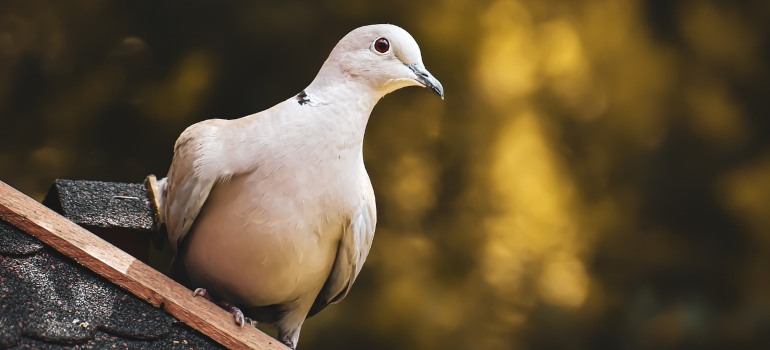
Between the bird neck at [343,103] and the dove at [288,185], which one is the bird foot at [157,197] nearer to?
the dove at [288,185]

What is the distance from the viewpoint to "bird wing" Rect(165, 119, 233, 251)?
1531mm

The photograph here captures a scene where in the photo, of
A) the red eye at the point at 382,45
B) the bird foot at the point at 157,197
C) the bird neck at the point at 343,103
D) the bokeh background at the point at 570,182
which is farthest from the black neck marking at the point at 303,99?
the bokeh background at the point at 570,182

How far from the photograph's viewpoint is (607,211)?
10.3ft

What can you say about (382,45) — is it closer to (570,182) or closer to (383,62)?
(383,62)

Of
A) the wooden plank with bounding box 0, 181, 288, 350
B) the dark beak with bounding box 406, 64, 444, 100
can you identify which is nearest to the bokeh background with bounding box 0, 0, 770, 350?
the dark beak with bounding box 406, 64, 444, 100

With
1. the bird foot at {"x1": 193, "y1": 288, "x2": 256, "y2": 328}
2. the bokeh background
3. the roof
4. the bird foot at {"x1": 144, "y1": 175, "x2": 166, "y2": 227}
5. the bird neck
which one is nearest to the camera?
the roof

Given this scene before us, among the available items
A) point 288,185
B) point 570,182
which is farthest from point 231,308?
point 570,182

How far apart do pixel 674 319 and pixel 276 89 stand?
1.41m

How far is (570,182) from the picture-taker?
3.13 metres

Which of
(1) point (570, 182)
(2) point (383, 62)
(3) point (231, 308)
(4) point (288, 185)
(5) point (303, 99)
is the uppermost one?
(1) point (570, 182)

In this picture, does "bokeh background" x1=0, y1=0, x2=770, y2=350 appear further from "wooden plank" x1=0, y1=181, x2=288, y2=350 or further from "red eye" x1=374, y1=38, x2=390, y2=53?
"wooden plank" x1=0, y1=181, x2=288, y2=350

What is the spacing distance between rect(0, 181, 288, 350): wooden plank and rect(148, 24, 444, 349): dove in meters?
0.07

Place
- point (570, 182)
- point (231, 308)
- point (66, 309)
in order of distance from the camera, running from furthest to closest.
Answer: point (570, 182), point (231, 308), point (66, 309)

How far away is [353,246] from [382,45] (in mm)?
317
